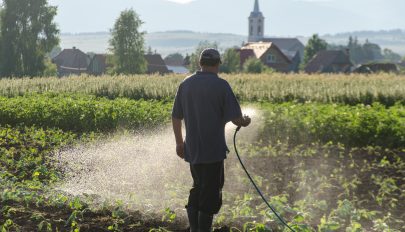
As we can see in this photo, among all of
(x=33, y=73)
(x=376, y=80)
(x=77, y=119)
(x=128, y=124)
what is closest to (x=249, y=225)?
(x=128, y=124)

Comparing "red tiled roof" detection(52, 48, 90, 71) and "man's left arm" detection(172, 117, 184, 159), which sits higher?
"man's left arm" detection(172, 117, 184, 159)

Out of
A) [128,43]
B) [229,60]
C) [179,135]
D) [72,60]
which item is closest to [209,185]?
[179,135]

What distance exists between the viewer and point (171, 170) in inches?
404

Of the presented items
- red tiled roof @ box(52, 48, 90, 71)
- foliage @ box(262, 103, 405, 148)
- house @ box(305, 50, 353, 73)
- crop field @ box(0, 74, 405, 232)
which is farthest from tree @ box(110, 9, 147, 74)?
foliage @ box(262, 103, 405, 148)

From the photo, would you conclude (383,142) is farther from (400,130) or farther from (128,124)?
(128,124)

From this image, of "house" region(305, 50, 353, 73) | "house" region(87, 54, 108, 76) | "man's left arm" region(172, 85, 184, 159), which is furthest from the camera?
"house" region(305, 50, 353, 73)

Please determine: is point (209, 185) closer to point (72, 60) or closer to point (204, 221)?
point (204, 221)

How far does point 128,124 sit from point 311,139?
5.26m

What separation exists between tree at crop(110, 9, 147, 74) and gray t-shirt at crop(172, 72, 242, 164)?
221 ft

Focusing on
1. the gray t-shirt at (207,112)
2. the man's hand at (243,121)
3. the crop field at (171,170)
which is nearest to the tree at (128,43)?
the crop field at (171,170)

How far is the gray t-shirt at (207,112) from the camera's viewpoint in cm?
595

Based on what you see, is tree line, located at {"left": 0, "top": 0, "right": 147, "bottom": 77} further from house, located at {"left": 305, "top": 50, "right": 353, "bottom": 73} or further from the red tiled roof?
house, located at {"left": 305, "top": 50, "right": 353, "bottom": 73}

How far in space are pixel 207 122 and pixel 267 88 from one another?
1799 centimetres

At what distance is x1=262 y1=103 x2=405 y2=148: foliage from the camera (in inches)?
484
